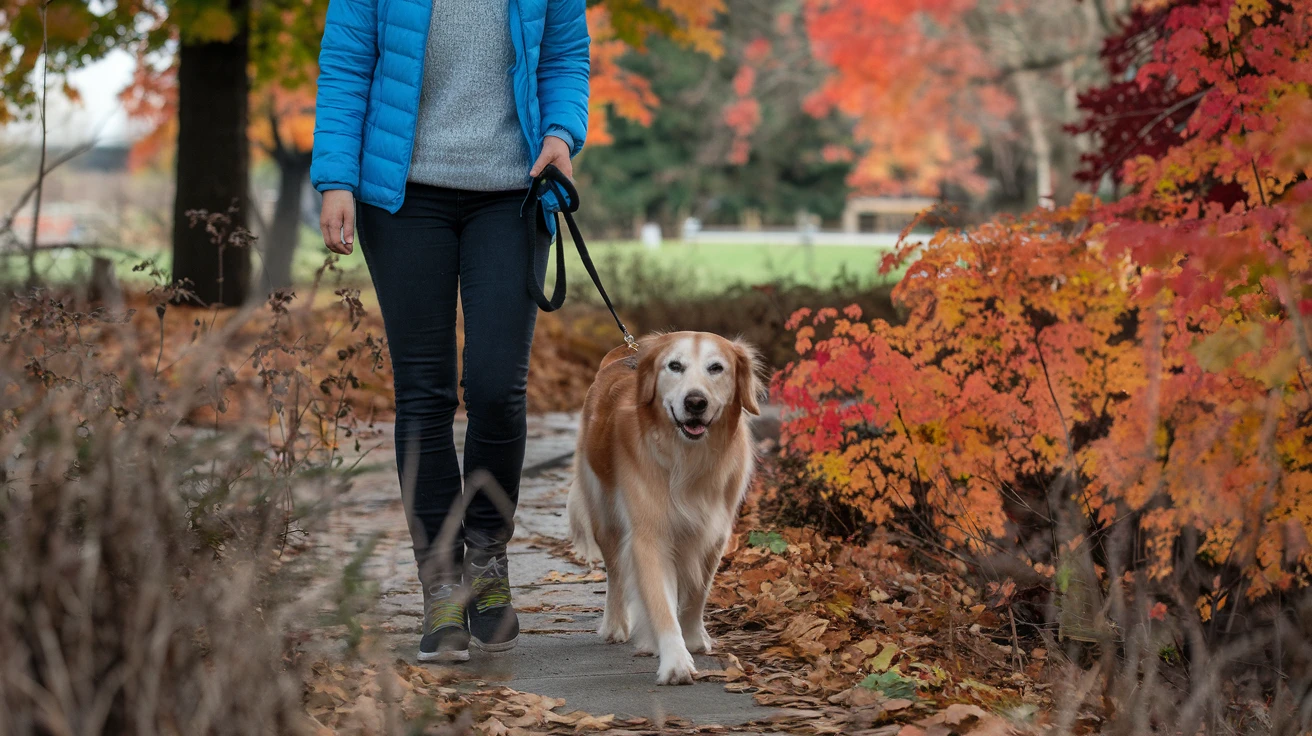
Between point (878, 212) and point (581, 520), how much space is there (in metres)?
38.4

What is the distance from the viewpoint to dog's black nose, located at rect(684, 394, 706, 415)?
3492 mm

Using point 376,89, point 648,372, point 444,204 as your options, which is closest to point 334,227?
point 444,204

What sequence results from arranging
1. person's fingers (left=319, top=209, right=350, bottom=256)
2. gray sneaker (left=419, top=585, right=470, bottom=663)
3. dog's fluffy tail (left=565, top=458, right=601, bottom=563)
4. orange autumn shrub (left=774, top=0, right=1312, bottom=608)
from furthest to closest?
dog's fluffy tail (left=565, top=458, right=601, bottom=563), orange autumn shrub (left=774, top=0, right=1312, bottom=608), gray sneaker (left=419, top=585, right=470, bottom=663), person's fingers (left=319, top=209, right=350, bottom=256)

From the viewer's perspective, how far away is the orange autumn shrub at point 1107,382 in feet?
12.7

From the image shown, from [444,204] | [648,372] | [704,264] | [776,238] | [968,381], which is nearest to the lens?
[444,204]

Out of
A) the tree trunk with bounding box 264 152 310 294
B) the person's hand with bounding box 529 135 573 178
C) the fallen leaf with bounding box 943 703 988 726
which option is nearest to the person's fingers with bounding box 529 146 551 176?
the person's hand with bounding box 529 135 573 178

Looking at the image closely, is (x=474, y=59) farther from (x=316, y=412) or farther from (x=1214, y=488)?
(x=1214, y=488)

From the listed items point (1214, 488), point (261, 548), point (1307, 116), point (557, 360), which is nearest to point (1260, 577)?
point (1214, 488)

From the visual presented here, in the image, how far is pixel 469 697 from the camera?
9.72ft

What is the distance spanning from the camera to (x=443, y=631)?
3289 millimetres

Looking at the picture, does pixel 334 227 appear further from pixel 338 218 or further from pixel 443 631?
pixel 443 631

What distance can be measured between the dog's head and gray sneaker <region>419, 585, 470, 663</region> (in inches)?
31.1

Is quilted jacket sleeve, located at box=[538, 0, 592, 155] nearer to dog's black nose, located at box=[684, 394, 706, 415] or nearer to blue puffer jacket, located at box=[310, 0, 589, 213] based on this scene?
blue puffer jacket, located at box=[310, 0, 589, 213]

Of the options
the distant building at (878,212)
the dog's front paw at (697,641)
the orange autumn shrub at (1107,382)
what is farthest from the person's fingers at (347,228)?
the distant building at (878,212)
